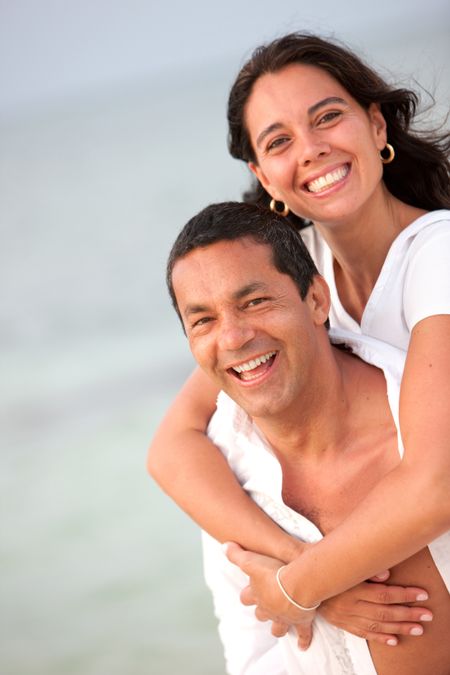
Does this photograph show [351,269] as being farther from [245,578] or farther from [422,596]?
[422,596]

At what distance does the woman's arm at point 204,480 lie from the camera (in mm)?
2791

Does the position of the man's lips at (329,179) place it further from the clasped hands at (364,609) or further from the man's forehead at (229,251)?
the clasped hands at (364,609)

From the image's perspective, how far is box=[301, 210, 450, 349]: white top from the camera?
2.73 meters

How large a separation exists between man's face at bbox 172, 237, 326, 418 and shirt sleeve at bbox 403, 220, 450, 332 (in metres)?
0.27

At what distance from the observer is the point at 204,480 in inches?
118

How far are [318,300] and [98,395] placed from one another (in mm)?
4994

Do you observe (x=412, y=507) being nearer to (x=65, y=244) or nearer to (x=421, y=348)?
(x=421, y=348)

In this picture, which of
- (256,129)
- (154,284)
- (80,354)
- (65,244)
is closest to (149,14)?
(65,244)

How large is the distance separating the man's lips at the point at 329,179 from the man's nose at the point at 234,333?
1.79ft

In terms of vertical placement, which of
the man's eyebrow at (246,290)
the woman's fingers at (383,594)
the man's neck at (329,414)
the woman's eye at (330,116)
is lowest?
the woman's fingers at (383,594)

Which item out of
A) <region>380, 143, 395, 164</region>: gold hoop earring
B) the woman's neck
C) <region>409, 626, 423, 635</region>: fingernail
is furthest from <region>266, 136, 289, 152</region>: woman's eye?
<region>409, 626, 423, 635</region>: fingernail

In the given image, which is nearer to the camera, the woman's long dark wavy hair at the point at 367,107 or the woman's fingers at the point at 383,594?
the woman's fingers at the point at 383,594

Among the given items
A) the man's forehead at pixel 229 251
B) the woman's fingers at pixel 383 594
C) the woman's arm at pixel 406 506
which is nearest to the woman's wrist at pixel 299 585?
the woman's arm at pixel 406 506

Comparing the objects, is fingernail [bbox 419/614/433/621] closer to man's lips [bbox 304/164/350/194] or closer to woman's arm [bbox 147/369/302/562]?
woman's arm [bbox 147/369/302/562]
